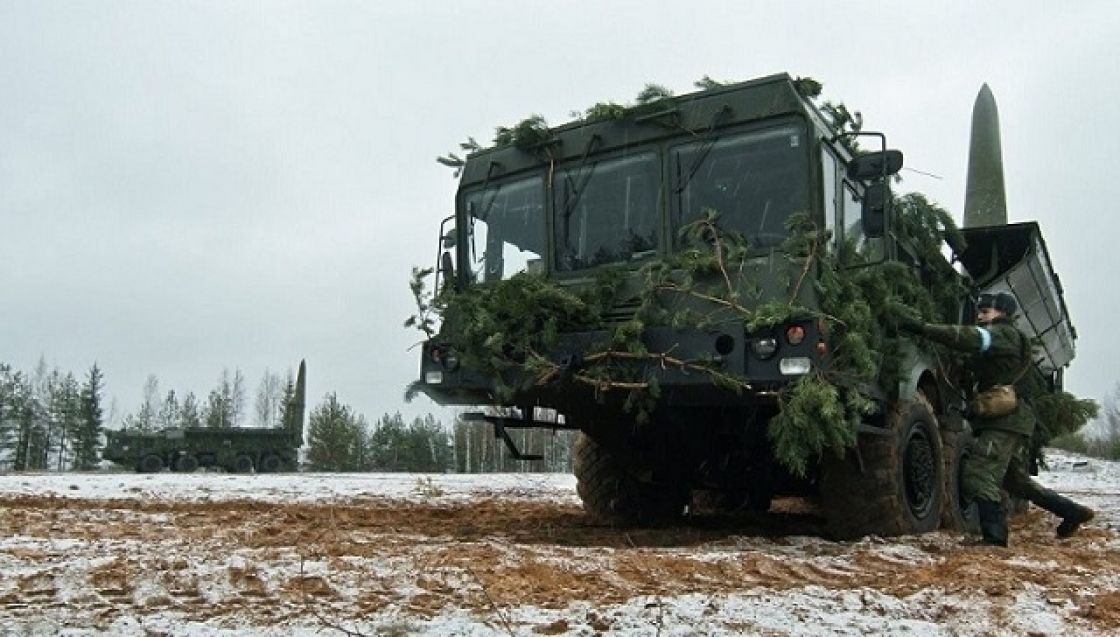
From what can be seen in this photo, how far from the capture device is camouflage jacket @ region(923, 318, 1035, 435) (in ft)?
18.8

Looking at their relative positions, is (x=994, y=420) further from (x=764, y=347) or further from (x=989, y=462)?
(x=764, y=347)

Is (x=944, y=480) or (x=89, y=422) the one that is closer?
(x=944, y=480)

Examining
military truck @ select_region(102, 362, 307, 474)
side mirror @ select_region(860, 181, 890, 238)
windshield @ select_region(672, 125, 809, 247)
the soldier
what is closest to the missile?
the soldier

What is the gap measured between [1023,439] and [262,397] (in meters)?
79.6

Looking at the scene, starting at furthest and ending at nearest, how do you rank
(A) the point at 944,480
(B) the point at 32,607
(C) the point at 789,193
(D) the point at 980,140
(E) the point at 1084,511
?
(D) the point at 980,140, (A) the point at 944,480, (E) the point at 1084,511, (C) the point at 789,193, (B) the point at 32,607

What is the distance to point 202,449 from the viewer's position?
33438 millimetres

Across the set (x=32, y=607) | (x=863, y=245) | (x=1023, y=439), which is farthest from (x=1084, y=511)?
(x=32, y=607)

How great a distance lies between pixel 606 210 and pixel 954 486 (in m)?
3.34

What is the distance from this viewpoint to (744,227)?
19.2 ft

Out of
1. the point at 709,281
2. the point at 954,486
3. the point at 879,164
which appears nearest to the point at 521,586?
the point at 709,281

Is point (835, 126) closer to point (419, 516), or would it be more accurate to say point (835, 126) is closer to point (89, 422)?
point (419, 516)

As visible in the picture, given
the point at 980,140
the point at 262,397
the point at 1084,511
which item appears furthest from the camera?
the point at 262,397

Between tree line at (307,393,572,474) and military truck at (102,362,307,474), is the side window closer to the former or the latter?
military truck at (102,362,307,474)

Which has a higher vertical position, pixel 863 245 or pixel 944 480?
pixel 863 245
